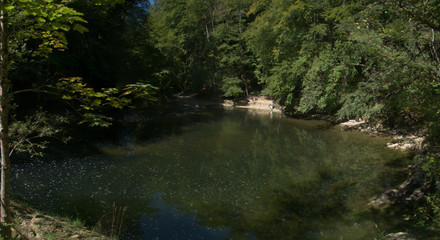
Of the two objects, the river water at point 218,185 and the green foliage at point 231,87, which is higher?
the green foliage at point 231,87

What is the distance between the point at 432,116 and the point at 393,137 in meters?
14.9

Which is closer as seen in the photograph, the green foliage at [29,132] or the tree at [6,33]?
the tree at [6,33]

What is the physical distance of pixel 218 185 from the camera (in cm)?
1152

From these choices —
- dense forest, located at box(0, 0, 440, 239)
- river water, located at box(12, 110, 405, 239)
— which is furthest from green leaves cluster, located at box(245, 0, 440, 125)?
river water, located at box(12, 110, 405, 239)

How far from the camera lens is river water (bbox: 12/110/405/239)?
833 centimetres

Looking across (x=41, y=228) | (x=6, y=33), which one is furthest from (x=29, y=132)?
(x=6, y=33)

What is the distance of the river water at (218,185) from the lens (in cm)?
833

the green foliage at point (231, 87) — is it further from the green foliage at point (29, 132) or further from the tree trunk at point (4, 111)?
the tree trunk at point (4, 111)

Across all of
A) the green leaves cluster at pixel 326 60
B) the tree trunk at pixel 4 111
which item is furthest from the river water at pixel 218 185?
the tree trunk at pixel 4 111

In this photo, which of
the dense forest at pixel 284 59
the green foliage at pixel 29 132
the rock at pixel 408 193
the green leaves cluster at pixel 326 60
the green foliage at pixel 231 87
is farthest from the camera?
the green foliage at pixel 231 87

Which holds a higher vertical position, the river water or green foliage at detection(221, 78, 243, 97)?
green foliage at detection(221, 78, 243, 97)

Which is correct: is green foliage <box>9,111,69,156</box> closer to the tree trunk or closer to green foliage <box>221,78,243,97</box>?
the tree trunk

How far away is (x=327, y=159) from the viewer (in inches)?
601

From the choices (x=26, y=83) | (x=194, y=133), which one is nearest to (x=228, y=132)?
(x=194, y=133)
